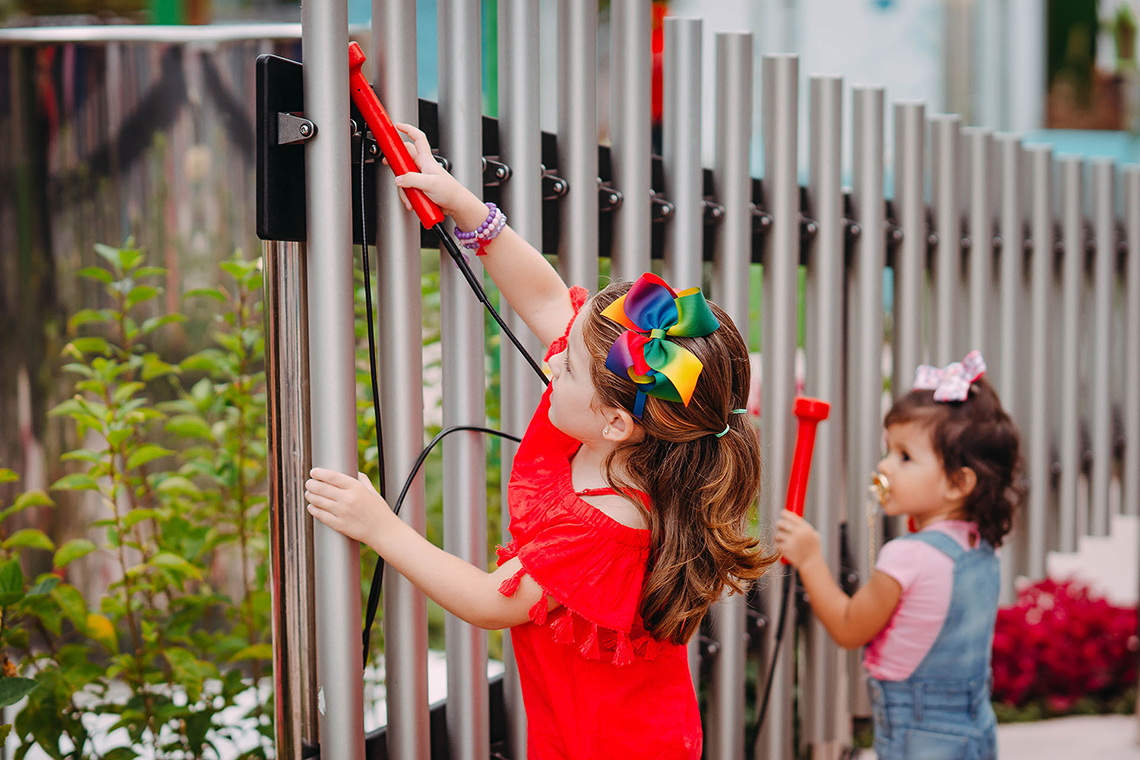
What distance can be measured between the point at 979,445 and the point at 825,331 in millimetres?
411

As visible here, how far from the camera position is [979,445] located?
73.9 inches

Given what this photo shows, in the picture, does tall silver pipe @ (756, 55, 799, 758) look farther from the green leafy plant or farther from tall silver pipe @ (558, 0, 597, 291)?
the green leafy plant

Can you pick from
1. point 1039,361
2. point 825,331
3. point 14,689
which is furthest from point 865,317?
point 14,689

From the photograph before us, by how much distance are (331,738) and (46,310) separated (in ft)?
4.60

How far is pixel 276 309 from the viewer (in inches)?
52.5

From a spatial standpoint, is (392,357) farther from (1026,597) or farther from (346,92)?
(1026,597)

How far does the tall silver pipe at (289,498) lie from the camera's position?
51.9 inches

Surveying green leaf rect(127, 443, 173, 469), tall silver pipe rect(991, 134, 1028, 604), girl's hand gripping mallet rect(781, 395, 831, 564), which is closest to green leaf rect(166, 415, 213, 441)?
green leaf rect(127, 443, 173, 469)

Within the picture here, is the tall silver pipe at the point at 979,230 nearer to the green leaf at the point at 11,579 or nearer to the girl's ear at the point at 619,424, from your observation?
the girl's ear at the point at 619,424

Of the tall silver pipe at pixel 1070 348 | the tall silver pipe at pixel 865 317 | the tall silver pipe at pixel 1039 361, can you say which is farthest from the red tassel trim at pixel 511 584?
the tall silver pipe at pixel 1070 348

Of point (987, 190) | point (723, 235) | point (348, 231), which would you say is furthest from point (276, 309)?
point (987, 190)

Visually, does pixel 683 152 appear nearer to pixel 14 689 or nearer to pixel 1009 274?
pixel 1009 274

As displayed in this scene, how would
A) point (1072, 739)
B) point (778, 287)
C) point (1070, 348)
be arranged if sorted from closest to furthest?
point (778, 287) < point (1070, 348) < point (1072, 739)

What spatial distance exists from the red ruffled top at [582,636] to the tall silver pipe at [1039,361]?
1599mm
